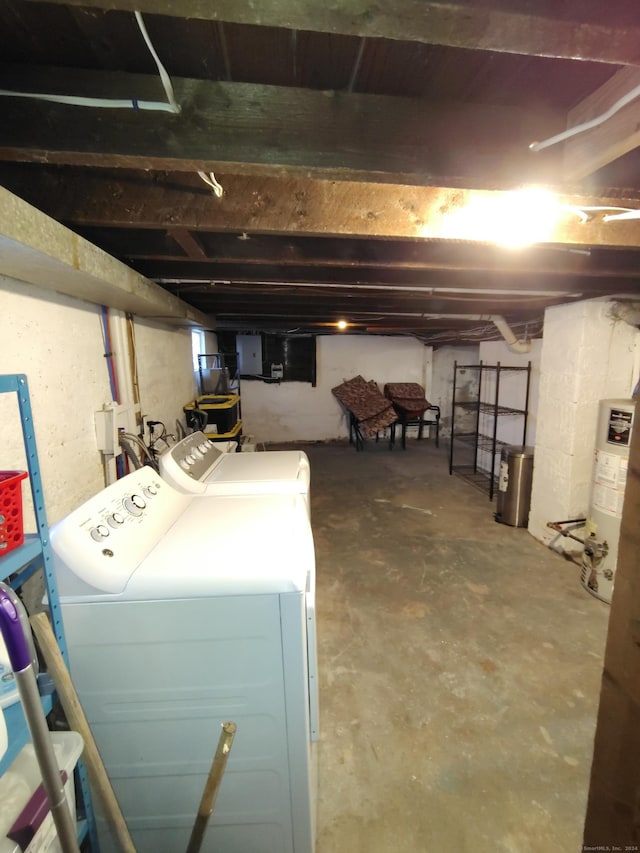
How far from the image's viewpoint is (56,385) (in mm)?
1502

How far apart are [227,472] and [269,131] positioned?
5.11 ft

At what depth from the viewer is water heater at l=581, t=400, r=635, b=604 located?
249cm

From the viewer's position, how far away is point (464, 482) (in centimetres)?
480

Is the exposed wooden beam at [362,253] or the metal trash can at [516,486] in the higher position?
the exposed wooden beam at [362,253]

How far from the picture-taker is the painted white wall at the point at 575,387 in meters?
2.78

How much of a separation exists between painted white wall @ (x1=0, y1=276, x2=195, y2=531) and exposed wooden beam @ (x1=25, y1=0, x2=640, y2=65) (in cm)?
106

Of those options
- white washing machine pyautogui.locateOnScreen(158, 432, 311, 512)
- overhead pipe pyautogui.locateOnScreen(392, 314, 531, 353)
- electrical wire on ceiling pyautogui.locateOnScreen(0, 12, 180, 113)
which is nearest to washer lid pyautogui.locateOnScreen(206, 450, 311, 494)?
white washing machine pyautogui.locateOnScreen(158, 432, 311, 512)

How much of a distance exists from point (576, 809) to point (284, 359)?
642cm

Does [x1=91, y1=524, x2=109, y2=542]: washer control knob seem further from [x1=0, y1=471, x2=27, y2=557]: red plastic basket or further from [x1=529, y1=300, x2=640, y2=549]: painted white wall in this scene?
[x1=529, y1=300, x2=640, y2=549]: painted white wall

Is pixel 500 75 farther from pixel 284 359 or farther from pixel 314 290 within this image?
pixel 284 359

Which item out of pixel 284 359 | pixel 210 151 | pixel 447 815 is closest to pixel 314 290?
pixel 210 151

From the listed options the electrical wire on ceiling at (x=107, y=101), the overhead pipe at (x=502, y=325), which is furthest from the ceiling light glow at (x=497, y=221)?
the overhead pipe at (x=502, y=325)

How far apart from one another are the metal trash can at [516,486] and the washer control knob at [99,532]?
11.4ft

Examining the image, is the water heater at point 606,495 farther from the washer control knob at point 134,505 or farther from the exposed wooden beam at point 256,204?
the washer control knob at point 134,505
